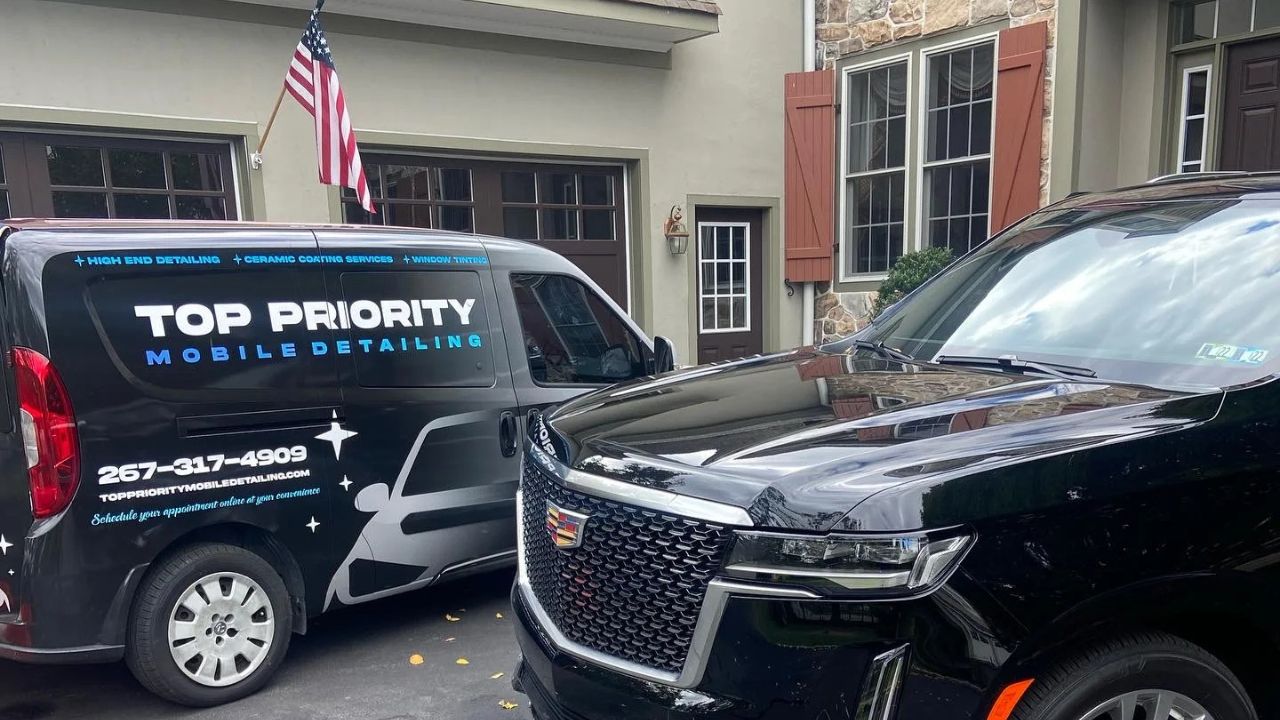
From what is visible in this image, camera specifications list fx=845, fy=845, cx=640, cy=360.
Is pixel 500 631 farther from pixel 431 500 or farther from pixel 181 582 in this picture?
pixel 181 582

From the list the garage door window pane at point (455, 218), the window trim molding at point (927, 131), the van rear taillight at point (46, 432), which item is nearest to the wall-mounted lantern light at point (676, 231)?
the garage door window pane at point (455, 218)

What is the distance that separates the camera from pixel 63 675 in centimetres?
383

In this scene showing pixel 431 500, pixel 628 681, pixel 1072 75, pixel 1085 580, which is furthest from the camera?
pixel 1072 75

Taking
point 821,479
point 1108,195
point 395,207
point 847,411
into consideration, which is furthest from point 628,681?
point 395,207

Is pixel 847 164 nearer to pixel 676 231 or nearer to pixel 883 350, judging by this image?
pixel 676 231

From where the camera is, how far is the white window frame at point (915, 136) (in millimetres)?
9336

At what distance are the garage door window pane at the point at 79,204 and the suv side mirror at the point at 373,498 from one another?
5050mm

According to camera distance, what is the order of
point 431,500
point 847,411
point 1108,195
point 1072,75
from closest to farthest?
point 847,411 → point 1108,195 → point 431,500 → point 1072,75

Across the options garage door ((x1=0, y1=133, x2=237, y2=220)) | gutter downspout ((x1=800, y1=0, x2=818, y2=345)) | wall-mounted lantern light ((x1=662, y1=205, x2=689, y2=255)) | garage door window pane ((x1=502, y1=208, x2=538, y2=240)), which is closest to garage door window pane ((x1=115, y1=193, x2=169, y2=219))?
garage door ((x1=0, y1=133, x2=237, y2=220))

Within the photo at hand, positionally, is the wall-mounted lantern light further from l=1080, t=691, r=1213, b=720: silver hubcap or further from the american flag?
l=1080, t=691, r=1213, b=720: silver hubcap

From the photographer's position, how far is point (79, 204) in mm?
7125

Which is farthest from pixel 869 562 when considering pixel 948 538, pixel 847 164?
pixel 847 164

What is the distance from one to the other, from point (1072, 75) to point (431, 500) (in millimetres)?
7793

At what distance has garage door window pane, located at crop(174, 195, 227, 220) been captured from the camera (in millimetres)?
7547
